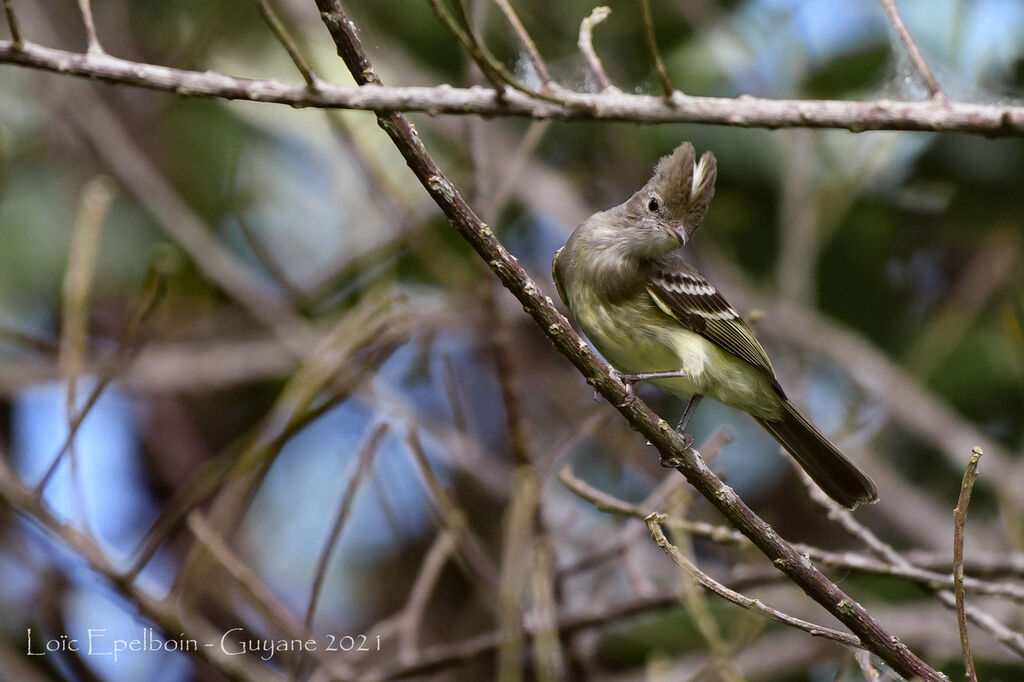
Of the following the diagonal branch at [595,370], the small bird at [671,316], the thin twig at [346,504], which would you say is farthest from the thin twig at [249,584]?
the small bird at [671,316]

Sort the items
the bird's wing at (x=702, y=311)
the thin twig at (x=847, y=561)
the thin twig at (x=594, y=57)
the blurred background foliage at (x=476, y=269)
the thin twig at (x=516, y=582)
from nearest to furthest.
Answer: the thin twig at (x=594, y=57)
the thin twig at (x=847, y=561)
the thin twig at (x=516, y=582)
the bird's wing at (x=702, y=311)
the blurred background foliage at (x=476, y=269)

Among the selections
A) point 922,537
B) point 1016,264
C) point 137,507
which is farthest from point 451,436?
point 1016,264

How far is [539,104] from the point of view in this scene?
200 cm

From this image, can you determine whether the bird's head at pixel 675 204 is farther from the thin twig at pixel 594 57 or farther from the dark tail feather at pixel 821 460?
the thin twig at pixel 594 57

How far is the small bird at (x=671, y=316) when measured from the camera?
3520 mm

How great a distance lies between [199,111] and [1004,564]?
4633mm

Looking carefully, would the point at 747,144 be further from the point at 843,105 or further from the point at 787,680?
the point at 843,105

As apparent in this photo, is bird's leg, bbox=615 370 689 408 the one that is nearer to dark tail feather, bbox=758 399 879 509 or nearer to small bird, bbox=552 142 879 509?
small bird, bbox=552 142 879 509

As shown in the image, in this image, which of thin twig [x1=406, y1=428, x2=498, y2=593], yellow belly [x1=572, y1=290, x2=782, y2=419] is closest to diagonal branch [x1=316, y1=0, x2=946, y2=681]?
thin twig [x1=406, y1=428, x2=498, y2=593]

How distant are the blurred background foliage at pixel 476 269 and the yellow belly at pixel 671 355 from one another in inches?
41.1

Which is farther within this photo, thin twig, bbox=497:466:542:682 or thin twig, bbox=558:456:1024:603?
thin twig, bbox=497:466:542:682

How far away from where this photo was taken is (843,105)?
6.61ft

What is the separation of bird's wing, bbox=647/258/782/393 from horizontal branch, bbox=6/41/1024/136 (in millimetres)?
1628

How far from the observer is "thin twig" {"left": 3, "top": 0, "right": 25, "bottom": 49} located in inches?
71.3
